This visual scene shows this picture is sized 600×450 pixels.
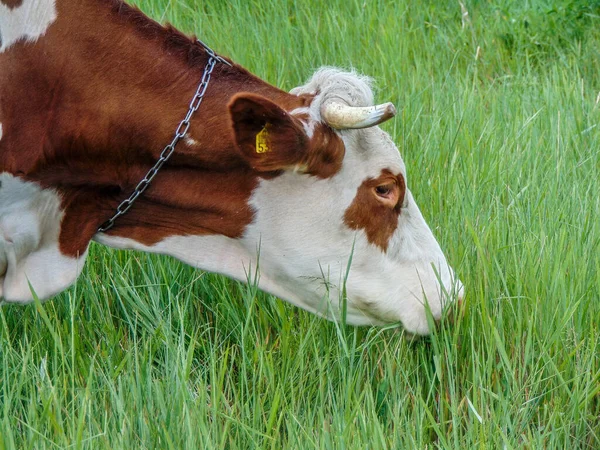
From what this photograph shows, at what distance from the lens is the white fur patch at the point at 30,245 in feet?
9.42

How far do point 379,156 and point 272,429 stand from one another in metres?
0.88

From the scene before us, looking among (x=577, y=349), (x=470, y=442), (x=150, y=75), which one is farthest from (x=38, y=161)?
(x=577, y=349)

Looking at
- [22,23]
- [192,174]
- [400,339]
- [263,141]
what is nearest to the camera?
[263,141]

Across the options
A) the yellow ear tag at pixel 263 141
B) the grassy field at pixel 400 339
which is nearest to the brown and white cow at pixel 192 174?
the yellow ear tag at pixel 263 141

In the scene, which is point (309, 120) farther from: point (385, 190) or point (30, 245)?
point (30, 245)

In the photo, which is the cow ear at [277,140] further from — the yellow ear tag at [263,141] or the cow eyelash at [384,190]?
the cow eyelash at [384,190]

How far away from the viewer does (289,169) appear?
9.25ft

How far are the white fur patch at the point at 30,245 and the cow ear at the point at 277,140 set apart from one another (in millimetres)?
680

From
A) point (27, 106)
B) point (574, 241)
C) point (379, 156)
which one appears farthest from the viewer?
point (574, 241)

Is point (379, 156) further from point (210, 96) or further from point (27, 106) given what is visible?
point (27, 106)

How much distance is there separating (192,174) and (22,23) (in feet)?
2.16

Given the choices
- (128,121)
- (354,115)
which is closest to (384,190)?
(354,115)

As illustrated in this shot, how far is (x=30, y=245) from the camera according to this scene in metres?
2.98

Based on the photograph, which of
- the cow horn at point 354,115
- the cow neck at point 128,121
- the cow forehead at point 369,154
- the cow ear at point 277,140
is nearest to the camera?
the cow ear at point 277,140
